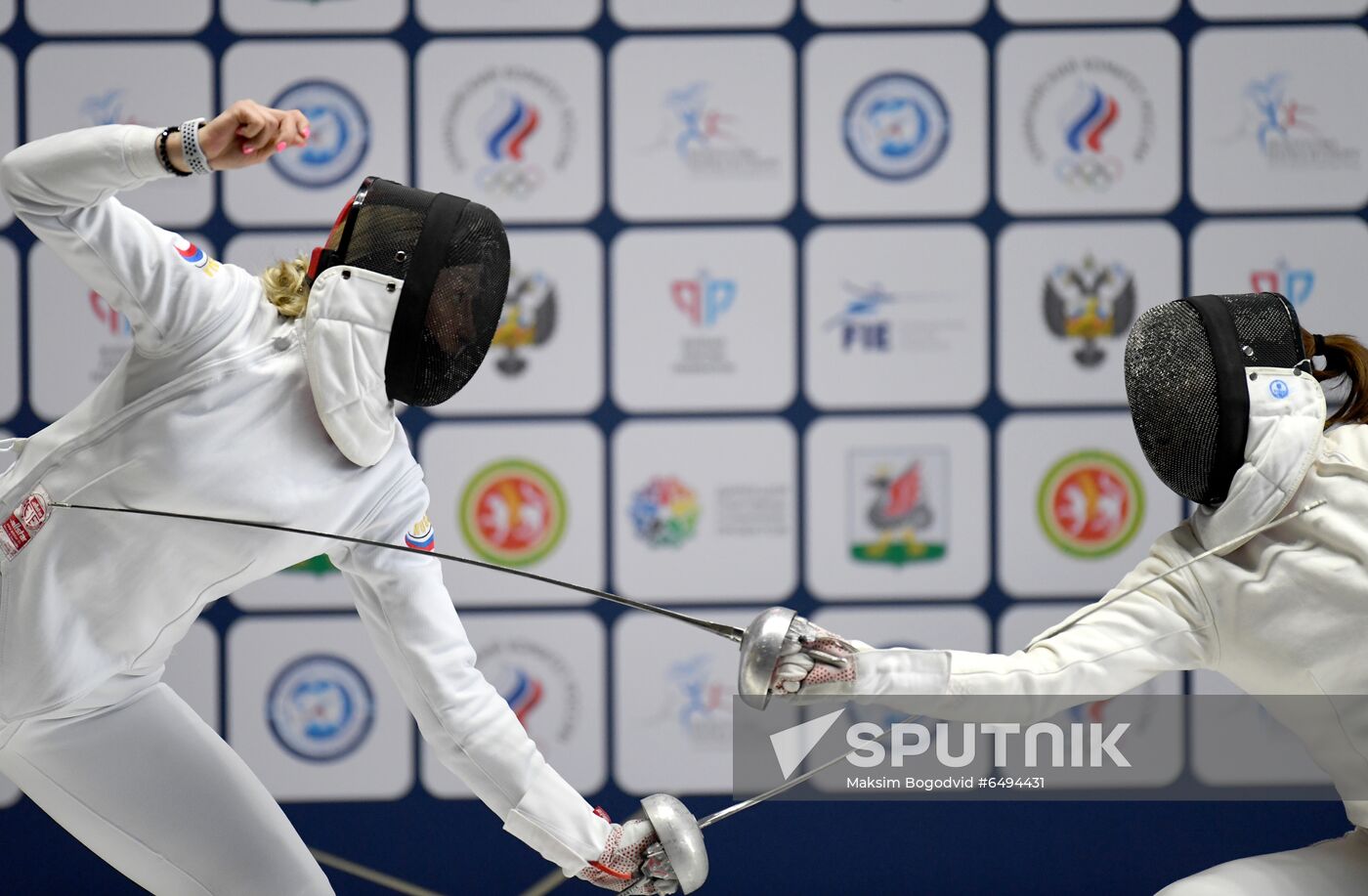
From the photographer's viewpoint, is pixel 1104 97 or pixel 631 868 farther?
pixel 1104 97

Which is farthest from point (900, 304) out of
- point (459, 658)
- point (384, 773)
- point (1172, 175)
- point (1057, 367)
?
point (384, 773)

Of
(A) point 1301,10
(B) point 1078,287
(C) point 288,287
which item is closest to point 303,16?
(C) point 288,287

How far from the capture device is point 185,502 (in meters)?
1.26

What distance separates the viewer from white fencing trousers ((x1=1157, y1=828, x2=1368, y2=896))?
1.28 meters

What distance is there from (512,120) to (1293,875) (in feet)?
5.90

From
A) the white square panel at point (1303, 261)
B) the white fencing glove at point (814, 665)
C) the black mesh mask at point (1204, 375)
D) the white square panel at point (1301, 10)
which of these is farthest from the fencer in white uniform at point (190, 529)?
the white square panel at point (1301, 10)

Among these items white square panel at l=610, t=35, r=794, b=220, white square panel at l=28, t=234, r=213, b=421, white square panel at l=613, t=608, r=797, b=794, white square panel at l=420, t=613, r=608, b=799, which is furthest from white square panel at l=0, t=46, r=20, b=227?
white square panel at l=613, t=608, r=797, b=794

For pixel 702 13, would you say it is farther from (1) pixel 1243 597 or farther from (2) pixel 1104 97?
(1) pixel 1243 597

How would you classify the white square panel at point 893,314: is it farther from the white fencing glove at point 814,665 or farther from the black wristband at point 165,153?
the black wristband at point 165,153

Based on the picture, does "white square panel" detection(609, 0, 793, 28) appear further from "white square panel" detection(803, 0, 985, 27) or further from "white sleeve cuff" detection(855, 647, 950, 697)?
"white sleeve cuff" detection(855, 647, 950, 697)

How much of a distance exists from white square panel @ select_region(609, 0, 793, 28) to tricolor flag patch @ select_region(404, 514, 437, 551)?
1.26 m

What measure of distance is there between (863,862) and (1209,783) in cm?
110

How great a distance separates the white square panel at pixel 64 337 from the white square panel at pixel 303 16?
1.43ft

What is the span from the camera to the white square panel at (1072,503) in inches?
89.5
